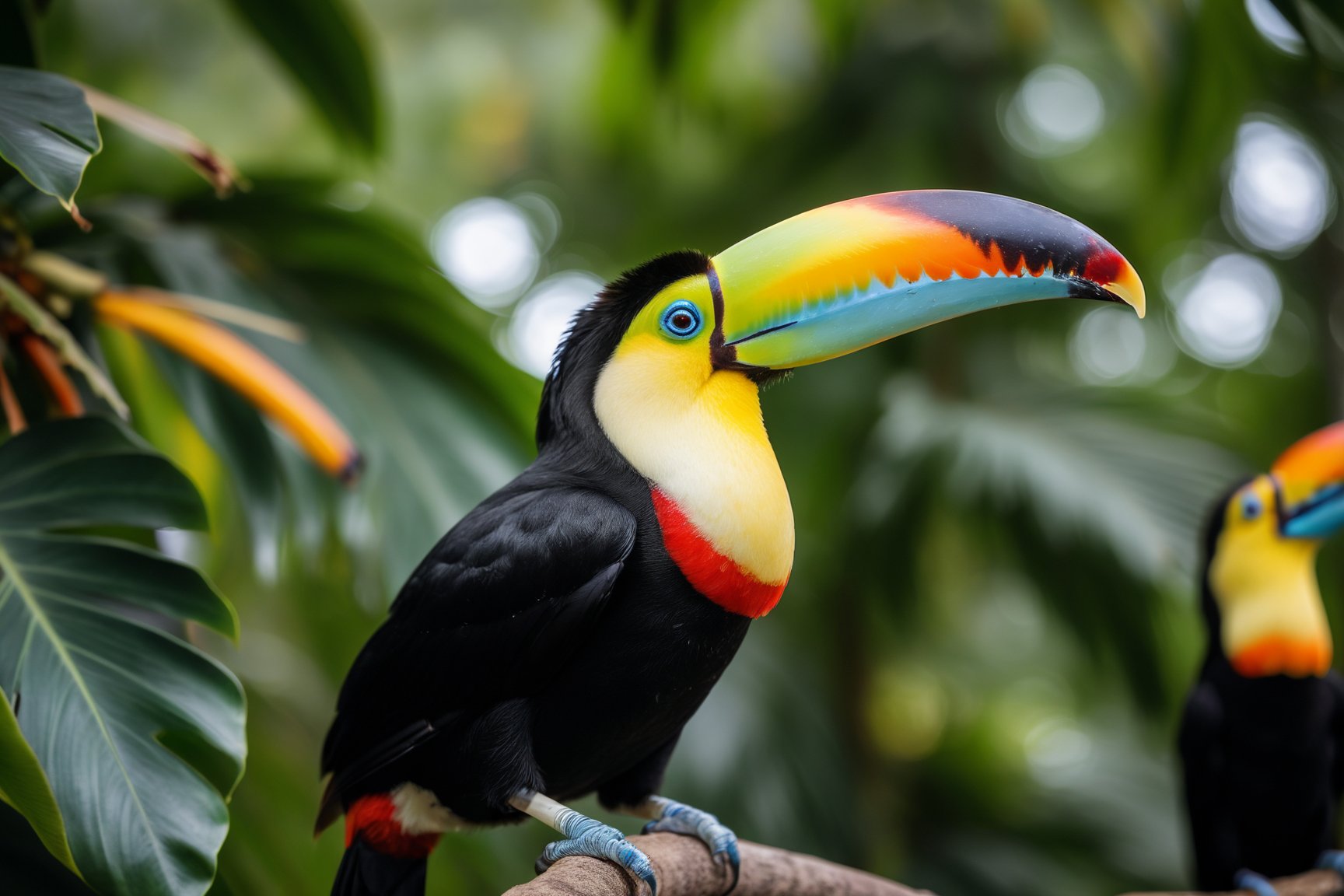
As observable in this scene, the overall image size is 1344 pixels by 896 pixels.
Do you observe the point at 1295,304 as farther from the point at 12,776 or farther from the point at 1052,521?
the point at 12,776

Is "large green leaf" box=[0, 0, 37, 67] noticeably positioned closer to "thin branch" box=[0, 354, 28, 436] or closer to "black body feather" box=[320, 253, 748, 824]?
"thin branch" box=[0, 354, 28, 436]

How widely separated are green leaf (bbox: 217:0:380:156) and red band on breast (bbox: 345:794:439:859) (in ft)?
3.87

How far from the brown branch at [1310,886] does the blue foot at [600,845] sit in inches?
44.5

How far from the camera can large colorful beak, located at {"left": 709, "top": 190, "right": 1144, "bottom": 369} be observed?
1.05 m

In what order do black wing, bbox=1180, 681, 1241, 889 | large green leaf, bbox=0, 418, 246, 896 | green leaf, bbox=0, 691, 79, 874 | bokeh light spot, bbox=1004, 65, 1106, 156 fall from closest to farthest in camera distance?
green leaf, bbox=0, 691, 79, 874
large green leaf, bbox=0, 418, 246, 896
black wing, bbox=1180, 681, 1241, 889
bokeh light spot, bbox=1004, 65, 1106, 156

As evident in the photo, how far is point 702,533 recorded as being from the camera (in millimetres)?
1120

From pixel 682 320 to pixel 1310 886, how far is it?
1.55m

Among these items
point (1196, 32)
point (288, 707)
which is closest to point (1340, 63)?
point (1196, 32)

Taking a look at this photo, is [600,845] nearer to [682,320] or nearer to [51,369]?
[682,320]

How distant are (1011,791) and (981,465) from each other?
1156 millimetres

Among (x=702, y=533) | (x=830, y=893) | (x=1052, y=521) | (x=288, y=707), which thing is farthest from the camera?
(x=288, y=707)

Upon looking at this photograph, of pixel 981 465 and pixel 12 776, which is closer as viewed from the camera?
pixel 12 776

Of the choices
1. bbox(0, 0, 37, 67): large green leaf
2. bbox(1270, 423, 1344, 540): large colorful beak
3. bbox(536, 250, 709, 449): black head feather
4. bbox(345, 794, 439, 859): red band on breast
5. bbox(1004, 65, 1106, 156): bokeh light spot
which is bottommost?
bbox(345, 794, 439, 859): red band on breast

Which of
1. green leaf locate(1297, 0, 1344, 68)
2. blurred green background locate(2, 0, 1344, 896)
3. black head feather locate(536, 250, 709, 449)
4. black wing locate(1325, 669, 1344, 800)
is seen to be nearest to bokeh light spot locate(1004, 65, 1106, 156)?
blurred green background locate(2, 0, 1344, 896)
